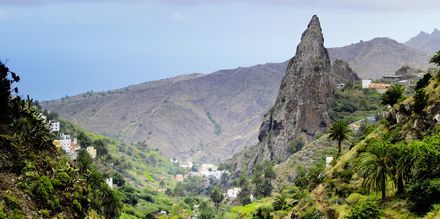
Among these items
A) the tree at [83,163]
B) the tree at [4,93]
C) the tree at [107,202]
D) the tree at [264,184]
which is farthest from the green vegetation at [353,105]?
the tree at [4,93]

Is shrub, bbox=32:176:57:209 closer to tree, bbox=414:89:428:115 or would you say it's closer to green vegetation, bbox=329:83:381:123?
tree, bbox=414:89:428:115

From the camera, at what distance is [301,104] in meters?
180

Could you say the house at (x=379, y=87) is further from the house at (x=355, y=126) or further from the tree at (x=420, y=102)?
the tree at (x=420, y=102)

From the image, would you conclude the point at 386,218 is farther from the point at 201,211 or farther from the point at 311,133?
the point at 311,133

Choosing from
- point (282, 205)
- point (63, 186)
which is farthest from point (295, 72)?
point (63, 186)

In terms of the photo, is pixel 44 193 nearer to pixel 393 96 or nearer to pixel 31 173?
pixel 31 173

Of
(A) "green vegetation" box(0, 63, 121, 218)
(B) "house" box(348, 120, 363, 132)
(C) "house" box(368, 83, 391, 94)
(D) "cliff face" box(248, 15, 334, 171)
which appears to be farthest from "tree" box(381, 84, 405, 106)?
(C) "house" box(368, 83, 391, 94)

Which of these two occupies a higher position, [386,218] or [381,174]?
[381,174]

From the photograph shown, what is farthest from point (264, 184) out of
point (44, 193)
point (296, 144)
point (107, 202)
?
point (44, 193)

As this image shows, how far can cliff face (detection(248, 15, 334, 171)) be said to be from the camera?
176 meters

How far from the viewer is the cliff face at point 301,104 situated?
176 m

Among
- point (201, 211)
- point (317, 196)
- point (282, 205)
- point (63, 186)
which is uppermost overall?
point (63, 186)

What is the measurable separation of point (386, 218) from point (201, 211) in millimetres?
83638

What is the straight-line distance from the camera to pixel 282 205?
95.8 m
